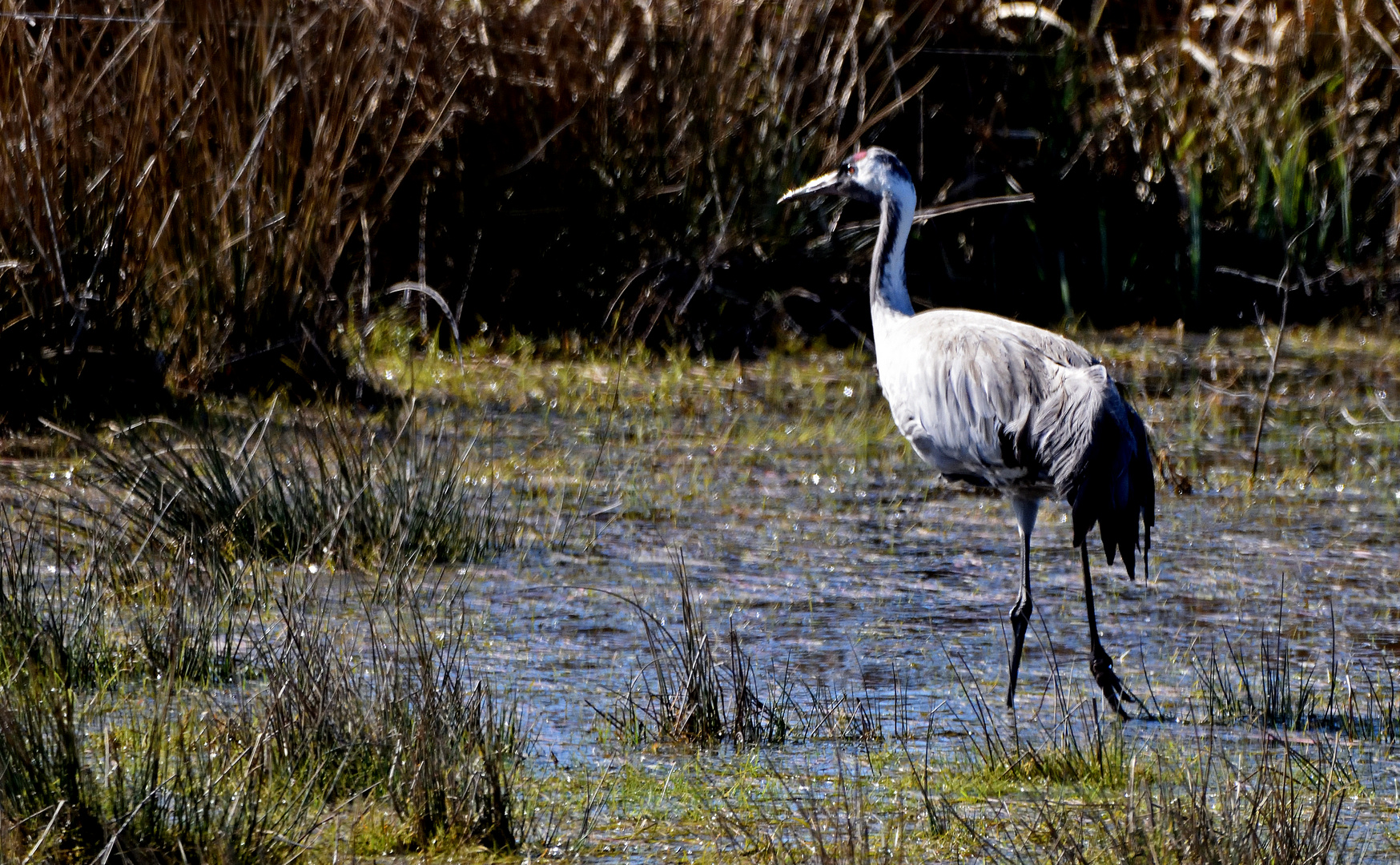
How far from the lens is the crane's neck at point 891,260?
614cm

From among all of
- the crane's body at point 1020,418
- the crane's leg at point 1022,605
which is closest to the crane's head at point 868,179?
the crane's body at point 1020,418

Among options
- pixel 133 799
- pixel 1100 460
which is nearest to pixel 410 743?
pixel 133 799

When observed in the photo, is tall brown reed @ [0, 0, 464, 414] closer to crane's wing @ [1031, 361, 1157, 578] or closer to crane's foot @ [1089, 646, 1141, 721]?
crane's wing @ [1031, 361, 1157, 578]

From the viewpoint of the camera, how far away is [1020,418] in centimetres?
526

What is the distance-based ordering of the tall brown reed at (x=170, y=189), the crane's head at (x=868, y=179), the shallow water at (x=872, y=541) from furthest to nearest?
Result: the tall brown reed at (x=170, y=189), the crane's head at (x=868, y=179), the shallow water at (x=872, y=541)

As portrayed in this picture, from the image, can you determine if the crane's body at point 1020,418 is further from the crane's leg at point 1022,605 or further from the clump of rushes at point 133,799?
the clump of rushes at point 133,799

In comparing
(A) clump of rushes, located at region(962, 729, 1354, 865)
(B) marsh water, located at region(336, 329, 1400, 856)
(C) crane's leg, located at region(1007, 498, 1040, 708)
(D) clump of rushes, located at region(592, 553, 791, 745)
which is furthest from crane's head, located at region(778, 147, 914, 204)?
(A) clump of rushes, located at region(962, 729, 1354, 865)

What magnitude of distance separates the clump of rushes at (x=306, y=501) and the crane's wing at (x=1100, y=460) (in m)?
1.67

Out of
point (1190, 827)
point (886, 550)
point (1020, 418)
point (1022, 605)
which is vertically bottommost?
point (886, 550)

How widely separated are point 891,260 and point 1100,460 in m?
1.47

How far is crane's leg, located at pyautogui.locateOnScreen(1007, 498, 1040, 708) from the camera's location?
4797mm

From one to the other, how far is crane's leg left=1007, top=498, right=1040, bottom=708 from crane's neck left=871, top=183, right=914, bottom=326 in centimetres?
81

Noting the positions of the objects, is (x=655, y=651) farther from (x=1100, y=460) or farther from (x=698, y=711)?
(x=1100, y=460)

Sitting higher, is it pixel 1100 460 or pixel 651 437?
pixel 1100 460
